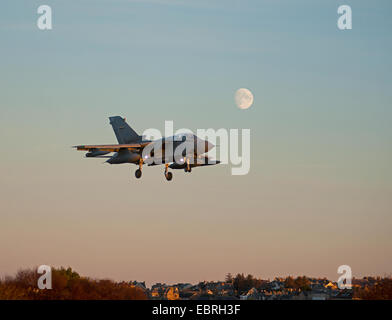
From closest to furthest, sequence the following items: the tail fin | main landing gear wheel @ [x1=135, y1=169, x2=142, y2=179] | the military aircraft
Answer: the military aircraft → main landing gear wheel @ [x1=135, y1=169, x2=142, y2=179] → the tail fin

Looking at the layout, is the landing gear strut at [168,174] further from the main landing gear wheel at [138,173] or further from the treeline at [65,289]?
the treeline at [65,289]

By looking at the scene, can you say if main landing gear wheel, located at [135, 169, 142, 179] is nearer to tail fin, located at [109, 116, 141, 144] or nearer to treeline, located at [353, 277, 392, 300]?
tail fin, located at [109, 116, 141, 144]

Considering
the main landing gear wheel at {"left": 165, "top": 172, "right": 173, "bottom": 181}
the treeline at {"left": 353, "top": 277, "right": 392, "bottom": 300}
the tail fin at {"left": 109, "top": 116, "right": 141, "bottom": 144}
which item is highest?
the tail fin at {"left": 109, "top": 116, "right": 141, "bottom": 144}

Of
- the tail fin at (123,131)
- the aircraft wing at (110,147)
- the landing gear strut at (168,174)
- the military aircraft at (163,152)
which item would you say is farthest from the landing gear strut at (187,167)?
the tail fin at (123,131)

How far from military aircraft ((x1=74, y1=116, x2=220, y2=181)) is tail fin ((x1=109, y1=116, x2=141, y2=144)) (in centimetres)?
161

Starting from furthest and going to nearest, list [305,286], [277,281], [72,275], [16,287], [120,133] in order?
[277,281] → [305,286] → [72,275] → [120,133] → [16,287]

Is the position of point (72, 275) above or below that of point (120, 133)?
below

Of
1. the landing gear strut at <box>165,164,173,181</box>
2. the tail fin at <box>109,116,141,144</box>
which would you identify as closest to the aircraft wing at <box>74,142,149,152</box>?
the landing gear strut at <box>165,164,173,181</box>

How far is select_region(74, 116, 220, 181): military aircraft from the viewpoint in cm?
6956

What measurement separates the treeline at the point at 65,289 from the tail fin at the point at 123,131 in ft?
51.1
